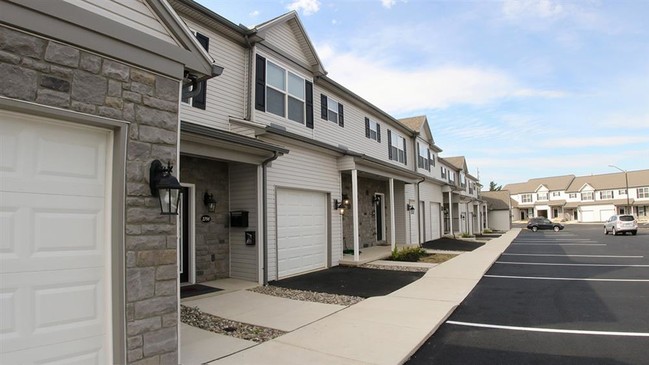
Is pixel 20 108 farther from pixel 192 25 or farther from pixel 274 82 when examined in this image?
pixel 274 82

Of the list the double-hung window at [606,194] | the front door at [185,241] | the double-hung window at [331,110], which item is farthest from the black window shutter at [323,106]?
the double-hung window at [606,194]

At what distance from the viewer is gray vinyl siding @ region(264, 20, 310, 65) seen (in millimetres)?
11578

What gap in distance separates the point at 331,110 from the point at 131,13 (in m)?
11.1

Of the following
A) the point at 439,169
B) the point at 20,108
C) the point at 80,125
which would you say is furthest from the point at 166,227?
the point at 439,169

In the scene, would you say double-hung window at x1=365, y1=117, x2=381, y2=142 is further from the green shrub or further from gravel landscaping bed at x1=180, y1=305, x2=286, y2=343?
gravel landscaping bed at x1=180, y1=305, x2=286, y2=343

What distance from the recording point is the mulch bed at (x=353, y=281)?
8.92 m

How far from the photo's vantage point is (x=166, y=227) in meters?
4.23

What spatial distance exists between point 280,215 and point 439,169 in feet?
74.3

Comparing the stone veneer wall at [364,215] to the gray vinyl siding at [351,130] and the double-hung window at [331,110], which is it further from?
the double-hung window at [331,110]

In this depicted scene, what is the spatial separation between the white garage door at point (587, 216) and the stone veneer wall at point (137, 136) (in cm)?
7656

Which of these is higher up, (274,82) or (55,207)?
(274,82)

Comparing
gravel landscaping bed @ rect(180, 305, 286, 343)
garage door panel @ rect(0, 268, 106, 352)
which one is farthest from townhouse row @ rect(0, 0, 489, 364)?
gravel landscaping bed @ rect(180, 305, 286, 343)

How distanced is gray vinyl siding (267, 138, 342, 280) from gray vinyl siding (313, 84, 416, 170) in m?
1.68

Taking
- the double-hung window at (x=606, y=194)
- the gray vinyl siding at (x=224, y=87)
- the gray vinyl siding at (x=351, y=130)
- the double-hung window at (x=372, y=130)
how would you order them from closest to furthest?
the gray vinyl siding at (x=224, y=87) → the gray vinyl siding at (x=351, y=130) → the double-hung window at (x=372, y=130) → the double-hung window at (x=606, y=194)
